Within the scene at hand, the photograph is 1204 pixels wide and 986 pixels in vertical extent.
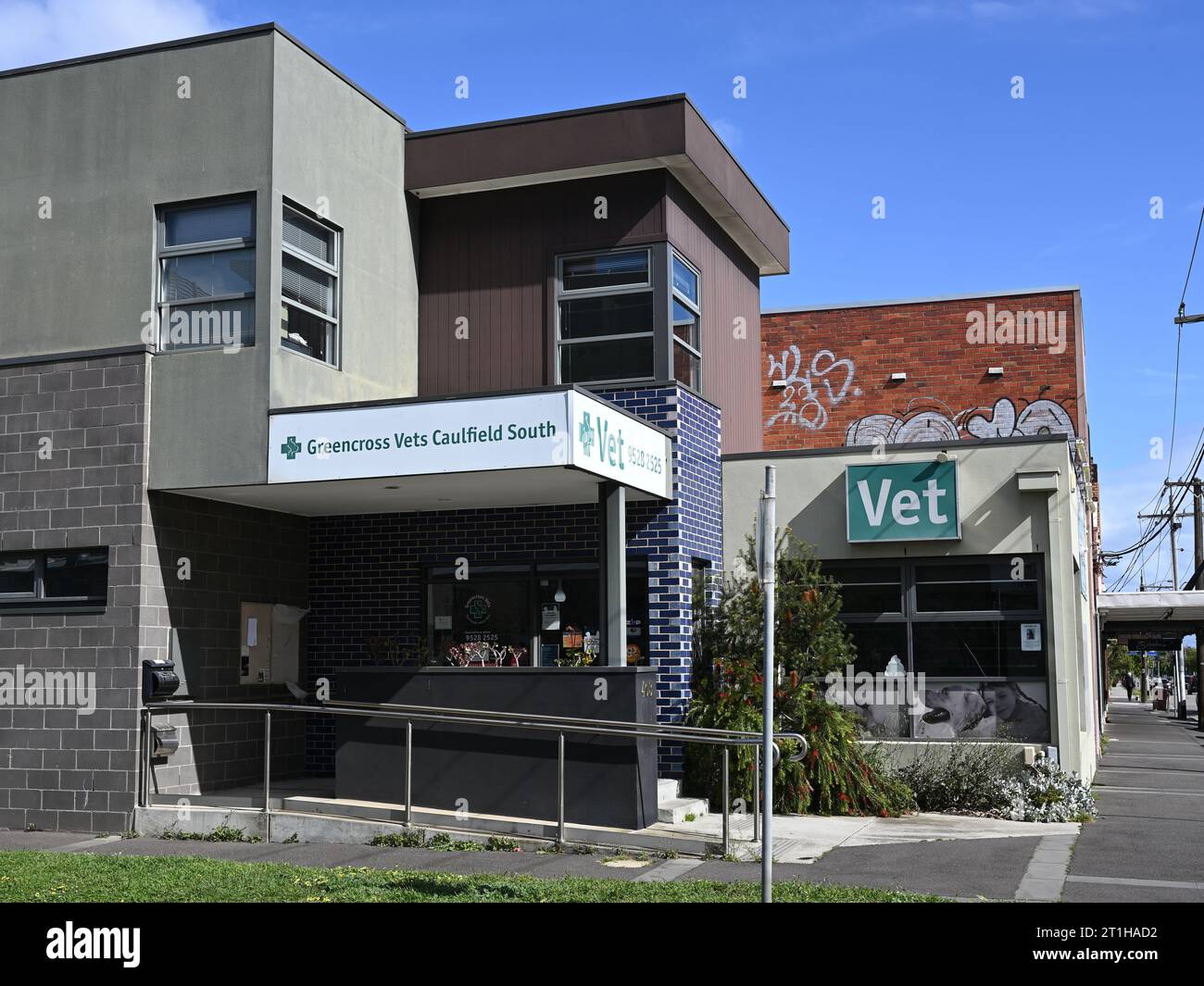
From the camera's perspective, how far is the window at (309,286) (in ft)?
45.6

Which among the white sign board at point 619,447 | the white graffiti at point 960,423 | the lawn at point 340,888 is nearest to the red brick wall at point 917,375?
the white graffiti at point 960,423

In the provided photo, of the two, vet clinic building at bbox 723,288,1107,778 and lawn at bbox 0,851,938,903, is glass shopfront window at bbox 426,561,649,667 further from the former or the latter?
lawn at bbox 0,851,938,903

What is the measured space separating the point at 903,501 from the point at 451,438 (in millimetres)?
6096

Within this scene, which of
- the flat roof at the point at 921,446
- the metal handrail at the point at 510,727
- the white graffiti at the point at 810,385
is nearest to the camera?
the metal handrail at the point at 510,727

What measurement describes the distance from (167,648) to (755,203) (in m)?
9.76

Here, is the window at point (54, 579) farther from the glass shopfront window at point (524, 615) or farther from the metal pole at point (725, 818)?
the metal pole at point (725, 818)

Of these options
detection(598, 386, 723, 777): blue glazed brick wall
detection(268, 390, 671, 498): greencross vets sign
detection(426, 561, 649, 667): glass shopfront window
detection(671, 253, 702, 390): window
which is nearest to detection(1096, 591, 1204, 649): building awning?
→ detection(671, 253, 702, 390): window

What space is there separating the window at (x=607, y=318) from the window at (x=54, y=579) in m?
5.62

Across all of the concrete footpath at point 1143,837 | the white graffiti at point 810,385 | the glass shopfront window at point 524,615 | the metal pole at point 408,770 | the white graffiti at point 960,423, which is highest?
the white graffiti at point 810,385

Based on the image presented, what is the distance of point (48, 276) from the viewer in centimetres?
1462

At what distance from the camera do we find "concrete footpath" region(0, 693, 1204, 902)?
10047 mm
